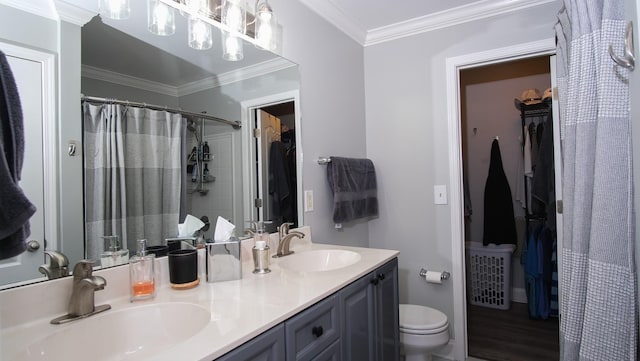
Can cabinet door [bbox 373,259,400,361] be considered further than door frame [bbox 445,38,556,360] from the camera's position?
No

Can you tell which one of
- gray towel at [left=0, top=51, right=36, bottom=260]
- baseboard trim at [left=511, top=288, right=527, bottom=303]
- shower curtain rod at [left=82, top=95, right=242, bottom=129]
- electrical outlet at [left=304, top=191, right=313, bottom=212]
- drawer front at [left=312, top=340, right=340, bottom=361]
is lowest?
baseboard trim at [left=511, top=288, right=527, bottom=303]

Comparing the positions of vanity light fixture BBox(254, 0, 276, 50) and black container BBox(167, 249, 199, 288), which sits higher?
vanity light fixture BBox(254, 0, 276, 50)

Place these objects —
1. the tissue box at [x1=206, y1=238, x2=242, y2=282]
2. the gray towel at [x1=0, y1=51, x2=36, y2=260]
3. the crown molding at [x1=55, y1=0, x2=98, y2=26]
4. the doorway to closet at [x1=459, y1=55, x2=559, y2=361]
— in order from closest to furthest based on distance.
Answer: the gray towel at [x1=0, y1=51, x2=36, y2=260] < the crown molding at [x1=55, y1=0, x2=98, y2=26] < the tissue box at [x1=206, y1=238, x2=242, y2=282] < the doorway to closet at [x1=459, y1=55, x2=559, y2=361]

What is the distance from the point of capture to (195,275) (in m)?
1.19

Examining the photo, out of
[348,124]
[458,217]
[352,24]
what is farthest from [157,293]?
[352,24]

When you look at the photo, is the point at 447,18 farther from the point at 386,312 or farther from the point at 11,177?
the point at 11,177

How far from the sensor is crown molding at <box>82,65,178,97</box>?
3.49ft

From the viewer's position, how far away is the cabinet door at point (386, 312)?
151cm

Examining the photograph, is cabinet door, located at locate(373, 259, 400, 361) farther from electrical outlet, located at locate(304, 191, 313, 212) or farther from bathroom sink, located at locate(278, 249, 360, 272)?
electrical outlet, located at locate(304, 191, 313, 212)

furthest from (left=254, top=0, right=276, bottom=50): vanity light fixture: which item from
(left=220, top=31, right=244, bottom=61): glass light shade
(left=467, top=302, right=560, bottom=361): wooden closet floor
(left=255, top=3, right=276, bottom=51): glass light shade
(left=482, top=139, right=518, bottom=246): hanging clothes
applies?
(left=482, top=139, right=518, bottom=246): hanging clothes

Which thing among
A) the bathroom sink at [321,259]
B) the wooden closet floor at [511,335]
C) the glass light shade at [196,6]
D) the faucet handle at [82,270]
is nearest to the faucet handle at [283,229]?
the bathroom sink at [321,259]

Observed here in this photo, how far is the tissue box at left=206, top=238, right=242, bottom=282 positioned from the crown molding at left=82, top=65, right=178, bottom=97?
61 centimetres

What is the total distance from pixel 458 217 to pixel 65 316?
7.11ft

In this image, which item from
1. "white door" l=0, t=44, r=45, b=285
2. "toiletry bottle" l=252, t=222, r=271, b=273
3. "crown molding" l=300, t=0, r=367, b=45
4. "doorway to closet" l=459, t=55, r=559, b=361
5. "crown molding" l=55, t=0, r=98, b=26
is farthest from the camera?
"doorway to closet" l=459, t=55, r=559, b=361
